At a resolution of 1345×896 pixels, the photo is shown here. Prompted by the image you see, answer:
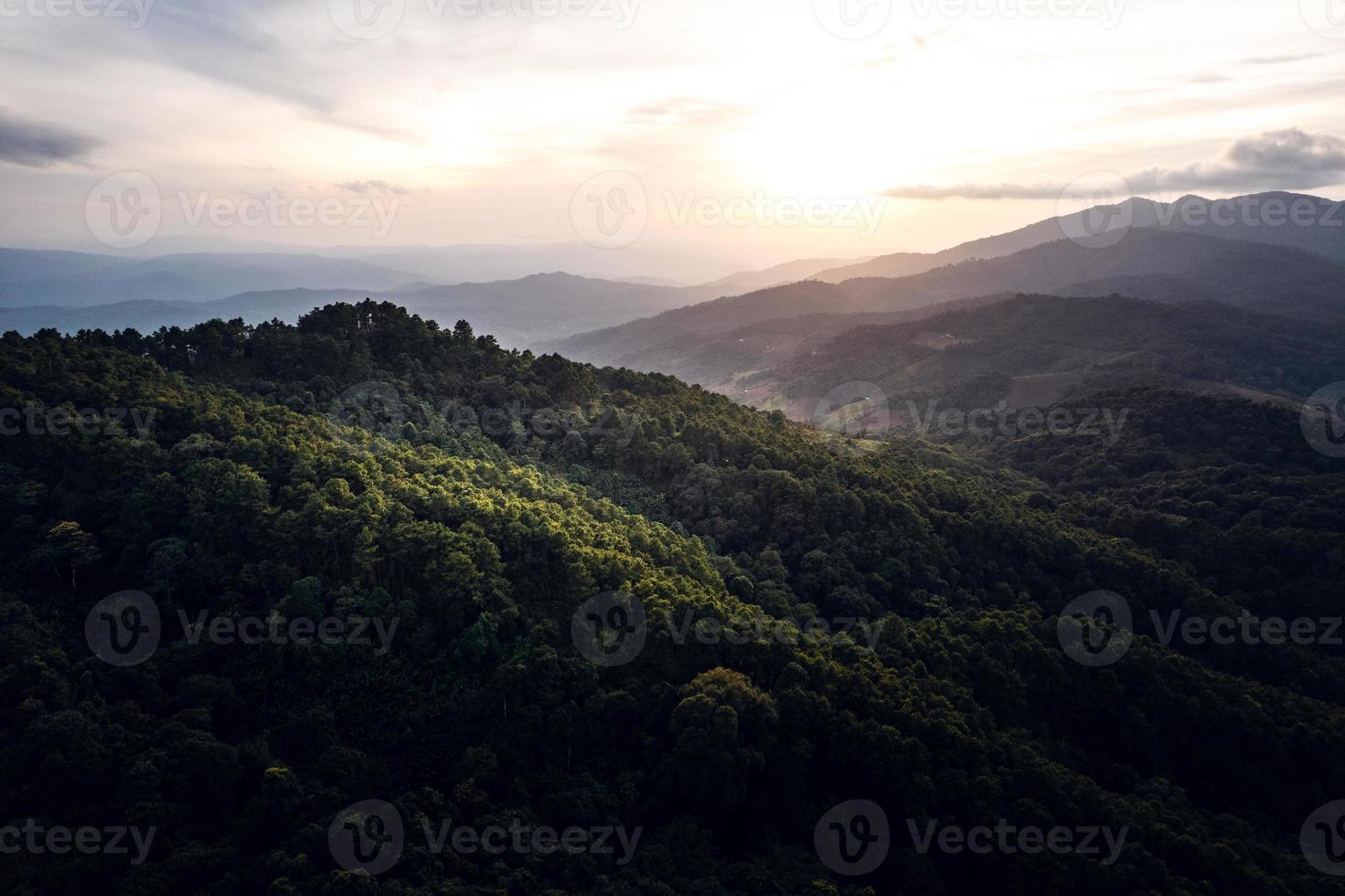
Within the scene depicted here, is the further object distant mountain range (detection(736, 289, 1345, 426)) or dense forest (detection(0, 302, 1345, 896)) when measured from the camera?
distant mountain range (detection(736, 289, 1345, 426))

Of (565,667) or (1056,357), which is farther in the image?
(1056,357)

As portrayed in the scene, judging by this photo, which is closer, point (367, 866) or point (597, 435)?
point (367, 866)

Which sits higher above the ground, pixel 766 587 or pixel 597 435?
pixel 597 435

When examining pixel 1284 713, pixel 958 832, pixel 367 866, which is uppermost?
pixel 367 866

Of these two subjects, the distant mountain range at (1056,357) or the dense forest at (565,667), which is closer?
the dense forest at (565,667)

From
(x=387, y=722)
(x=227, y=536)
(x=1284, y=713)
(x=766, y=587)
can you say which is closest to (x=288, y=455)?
(x=227, y=536)

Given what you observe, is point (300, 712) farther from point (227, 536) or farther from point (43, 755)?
point (227, 536)

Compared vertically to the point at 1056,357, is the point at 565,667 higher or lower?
lower

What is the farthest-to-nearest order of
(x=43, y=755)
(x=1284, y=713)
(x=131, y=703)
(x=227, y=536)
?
(x=1284, y=713) < (x=227, y=536) < (x=131, y=703) < (x=43, y=755)
